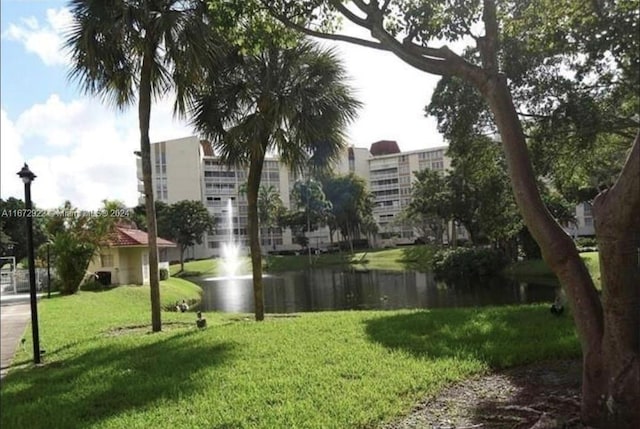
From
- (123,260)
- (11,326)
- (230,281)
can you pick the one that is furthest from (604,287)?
(230,281)

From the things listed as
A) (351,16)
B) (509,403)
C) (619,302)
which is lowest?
(509,403)

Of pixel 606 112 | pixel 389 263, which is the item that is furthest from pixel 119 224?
pixel 389 263

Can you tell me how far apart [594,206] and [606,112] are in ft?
27.4

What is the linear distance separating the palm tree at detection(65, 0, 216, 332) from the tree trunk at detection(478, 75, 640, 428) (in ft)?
25.1

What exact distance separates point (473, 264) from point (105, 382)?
34098 millimetres

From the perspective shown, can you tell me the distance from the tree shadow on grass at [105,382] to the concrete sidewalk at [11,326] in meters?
1.33

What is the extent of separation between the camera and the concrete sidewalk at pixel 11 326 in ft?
34.2

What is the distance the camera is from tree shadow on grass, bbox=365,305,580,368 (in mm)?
7191

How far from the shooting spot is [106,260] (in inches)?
1135

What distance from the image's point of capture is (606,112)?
11.3 m

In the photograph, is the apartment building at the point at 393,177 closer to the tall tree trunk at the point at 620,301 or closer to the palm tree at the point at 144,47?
the palm tree at the point at 144,47

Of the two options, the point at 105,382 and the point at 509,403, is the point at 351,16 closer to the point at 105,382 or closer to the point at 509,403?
the point at 509,403

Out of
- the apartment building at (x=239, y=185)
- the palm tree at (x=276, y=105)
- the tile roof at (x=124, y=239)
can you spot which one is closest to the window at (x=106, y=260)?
the tile roof at (x=124, y=239)

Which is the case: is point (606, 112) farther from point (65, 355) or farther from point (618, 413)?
point (65, 355)
